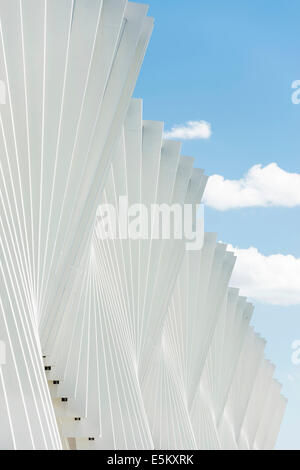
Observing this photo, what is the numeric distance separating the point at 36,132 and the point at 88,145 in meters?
1.94

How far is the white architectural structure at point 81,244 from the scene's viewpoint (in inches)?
409

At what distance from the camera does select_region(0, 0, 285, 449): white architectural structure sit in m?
10.4

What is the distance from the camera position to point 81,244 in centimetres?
1416

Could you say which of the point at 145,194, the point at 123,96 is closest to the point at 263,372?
the point at 145,194

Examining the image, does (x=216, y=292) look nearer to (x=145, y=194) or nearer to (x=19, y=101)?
(x=145, y=194)

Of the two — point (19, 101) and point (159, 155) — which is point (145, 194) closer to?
point (159, 155)

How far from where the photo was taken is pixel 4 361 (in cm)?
916

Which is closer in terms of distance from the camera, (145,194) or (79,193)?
(79,193)

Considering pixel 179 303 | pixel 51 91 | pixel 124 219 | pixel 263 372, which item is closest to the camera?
pixel 51 91

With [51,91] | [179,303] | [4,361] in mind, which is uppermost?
[51,91]

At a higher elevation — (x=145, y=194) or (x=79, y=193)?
(x=145, y=194)

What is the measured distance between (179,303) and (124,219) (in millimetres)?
9054

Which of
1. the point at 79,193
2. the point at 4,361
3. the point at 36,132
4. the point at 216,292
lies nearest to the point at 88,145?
the point at 79,193
